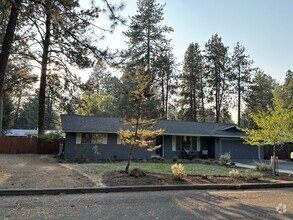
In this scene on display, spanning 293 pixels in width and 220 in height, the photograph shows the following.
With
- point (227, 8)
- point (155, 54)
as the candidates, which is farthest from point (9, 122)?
point (227, 8)

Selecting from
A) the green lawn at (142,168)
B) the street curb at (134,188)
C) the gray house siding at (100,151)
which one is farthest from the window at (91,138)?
the street curb at (134,188)

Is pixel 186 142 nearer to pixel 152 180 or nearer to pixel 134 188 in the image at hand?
pixel 152 180

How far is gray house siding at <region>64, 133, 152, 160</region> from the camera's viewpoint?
59.5 feet

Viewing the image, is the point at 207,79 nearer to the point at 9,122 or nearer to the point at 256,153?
the point at 256,153

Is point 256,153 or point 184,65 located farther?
point 184,65

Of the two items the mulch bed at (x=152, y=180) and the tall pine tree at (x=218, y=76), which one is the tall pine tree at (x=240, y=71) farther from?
the mulch bed at (x=152, y=180)

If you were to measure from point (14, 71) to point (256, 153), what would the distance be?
21801 mm

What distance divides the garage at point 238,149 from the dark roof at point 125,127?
2.46 ft

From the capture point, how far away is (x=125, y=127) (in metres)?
20.4

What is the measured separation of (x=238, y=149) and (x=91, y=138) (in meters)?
12.6

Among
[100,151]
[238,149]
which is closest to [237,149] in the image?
[238,149]

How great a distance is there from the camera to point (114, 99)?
43.4m

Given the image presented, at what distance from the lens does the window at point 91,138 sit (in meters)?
18.5

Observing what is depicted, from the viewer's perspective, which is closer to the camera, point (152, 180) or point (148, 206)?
point (148, 206)
